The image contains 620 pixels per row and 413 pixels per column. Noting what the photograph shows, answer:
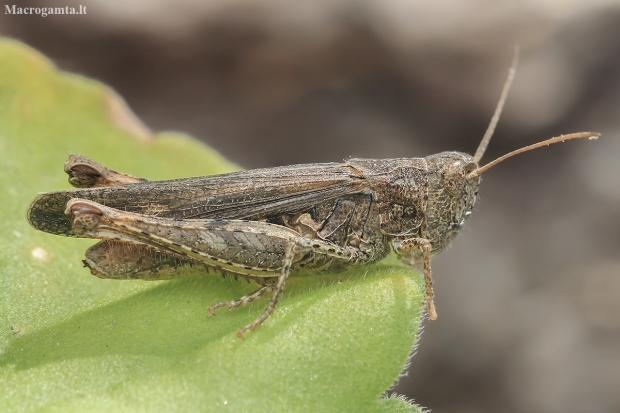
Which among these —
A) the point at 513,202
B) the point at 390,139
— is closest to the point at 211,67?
the point at 390,139

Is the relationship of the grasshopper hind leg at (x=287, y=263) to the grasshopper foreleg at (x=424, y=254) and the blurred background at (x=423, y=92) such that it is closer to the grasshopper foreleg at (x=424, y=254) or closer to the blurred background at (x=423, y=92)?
the grasshopper foreleg at (x=424, y=254)

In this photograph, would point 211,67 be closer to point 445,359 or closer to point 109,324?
point 445,359

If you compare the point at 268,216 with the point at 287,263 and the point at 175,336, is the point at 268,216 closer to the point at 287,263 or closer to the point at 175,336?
the point at 287,263

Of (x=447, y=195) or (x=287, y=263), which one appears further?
(x=447, y=195)

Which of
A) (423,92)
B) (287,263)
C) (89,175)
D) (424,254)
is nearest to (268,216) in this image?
(287,263)

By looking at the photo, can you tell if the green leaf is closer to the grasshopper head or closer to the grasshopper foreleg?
the grasshopper foreleg

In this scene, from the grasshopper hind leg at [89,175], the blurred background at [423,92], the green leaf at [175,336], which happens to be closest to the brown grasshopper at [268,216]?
the grasshopper hind leg at [89,175]
